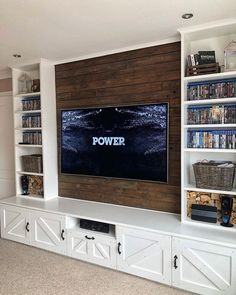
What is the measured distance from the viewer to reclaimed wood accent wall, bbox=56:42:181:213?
2932mm

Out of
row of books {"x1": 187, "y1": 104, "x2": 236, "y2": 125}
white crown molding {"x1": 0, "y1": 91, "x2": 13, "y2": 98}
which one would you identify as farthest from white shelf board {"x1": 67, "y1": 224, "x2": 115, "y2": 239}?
white crown molding {"x1": 0, "y1": 91, "x2": 13, "y2": 98}

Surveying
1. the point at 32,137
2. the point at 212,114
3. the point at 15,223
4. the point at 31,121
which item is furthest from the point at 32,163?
the point at 212,114

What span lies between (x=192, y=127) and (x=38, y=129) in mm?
2064

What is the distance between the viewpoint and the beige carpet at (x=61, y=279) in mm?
2441

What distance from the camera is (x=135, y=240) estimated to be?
8.64 ft

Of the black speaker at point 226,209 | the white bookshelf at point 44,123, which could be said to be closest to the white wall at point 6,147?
the white bookshelf at point 44,123

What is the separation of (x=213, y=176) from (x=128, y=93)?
1.37m

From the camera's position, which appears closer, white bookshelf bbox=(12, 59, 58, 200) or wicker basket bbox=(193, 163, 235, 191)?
wicker basket bbox=(193, 163, 235, 191)

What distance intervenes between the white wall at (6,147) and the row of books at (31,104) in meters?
0.45

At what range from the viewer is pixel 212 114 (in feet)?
8.49

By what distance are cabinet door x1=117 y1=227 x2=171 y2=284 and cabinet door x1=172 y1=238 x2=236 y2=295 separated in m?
0.09

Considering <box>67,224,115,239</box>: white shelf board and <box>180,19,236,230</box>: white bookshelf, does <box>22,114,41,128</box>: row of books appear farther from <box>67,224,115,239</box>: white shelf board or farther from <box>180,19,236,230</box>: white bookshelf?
<box>180,19,236,230</box>: white bookshelf

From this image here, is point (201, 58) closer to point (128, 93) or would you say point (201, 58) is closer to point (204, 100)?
point (204, 100)

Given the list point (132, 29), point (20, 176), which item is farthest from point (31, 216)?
point (132, 29)
